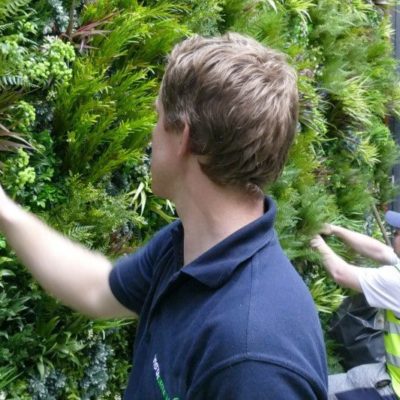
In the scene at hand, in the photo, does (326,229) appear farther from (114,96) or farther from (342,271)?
(114,96)

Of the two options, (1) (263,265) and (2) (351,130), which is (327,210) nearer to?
(2) (351,130)

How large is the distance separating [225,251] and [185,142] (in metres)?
0.29

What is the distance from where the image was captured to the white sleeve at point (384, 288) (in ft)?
11.6

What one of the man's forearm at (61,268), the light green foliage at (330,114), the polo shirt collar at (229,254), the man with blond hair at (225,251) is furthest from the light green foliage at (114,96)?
the polo shirt collar at (229,254)

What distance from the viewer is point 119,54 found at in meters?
3.15

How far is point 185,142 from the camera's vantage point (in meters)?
1.67

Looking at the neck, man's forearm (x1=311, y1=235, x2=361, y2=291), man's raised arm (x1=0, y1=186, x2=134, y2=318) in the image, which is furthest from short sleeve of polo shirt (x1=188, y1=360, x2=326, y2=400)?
man's forearm (x1=311, y1=235, x2=361, y2=291)

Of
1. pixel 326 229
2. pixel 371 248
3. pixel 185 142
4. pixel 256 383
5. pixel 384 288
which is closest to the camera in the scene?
pixel 256 383

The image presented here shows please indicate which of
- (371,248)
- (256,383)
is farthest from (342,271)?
(256,383)

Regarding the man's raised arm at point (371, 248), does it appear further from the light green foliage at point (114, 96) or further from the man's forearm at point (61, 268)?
the man's forearm at point (61, 268)

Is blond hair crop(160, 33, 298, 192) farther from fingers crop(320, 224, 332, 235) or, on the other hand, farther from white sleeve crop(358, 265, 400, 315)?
fingers crop(320, 224, 332, 235)

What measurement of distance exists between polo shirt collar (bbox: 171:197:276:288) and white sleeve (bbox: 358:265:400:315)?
208cm

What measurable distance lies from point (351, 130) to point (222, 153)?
4448 mm

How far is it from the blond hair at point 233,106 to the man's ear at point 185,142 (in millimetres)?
10
